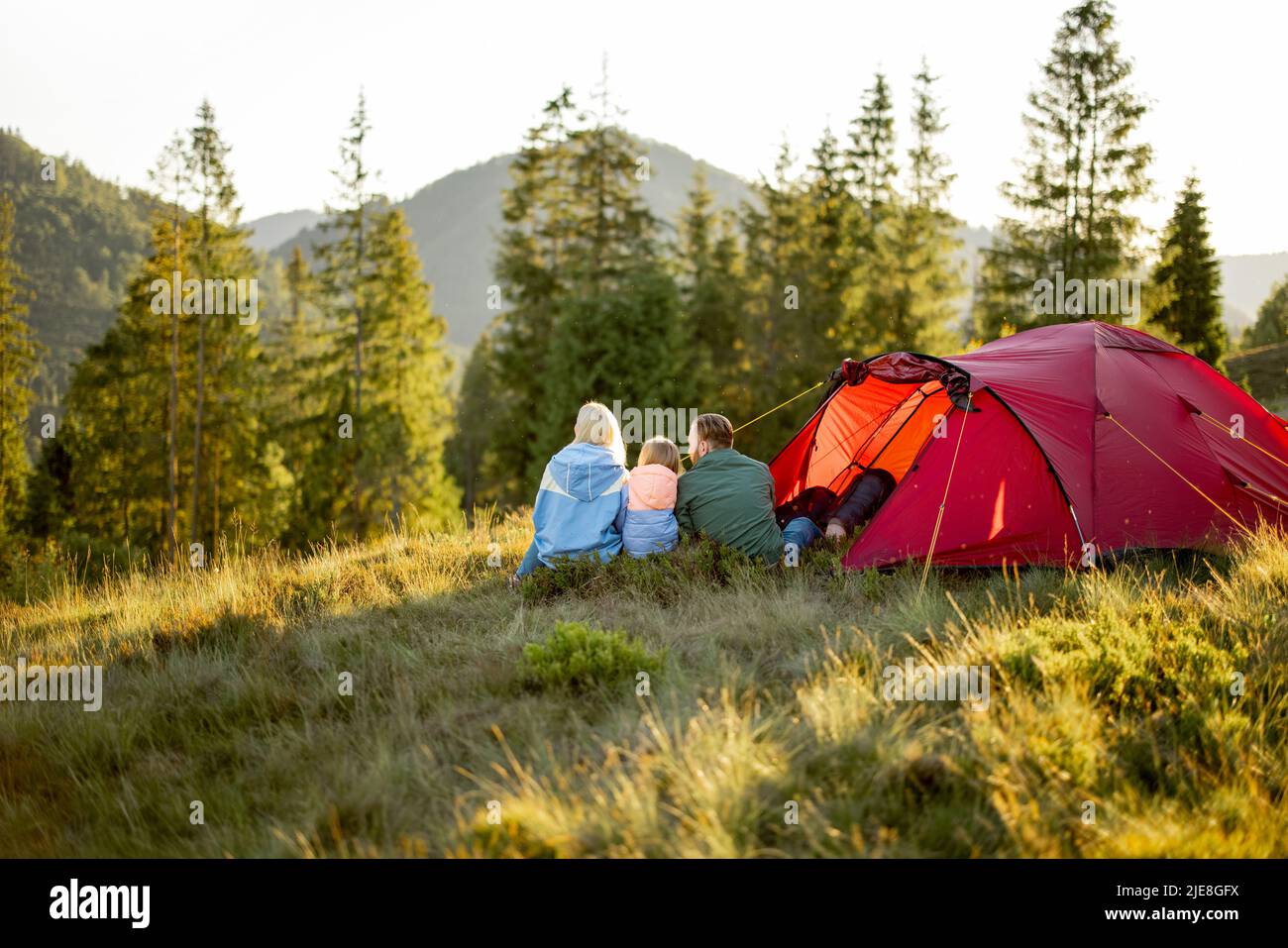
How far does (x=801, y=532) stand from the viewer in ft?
23.2

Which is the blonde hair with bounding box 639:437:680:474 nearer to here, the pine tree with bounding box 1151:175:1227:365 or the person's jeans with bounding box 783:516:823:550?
the person's jeans with bounding box 783:516:823:550

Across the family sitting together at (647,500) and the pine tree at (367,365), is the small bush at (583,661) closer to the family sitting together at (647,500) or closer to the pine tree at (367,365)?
the family sitting together at (647,500)

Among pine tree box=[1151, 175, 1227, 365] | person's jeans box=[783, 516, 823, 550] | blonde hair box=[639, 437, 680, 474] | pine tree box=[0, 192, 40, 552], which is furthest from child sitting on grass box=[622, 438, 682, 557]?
pine tree box=[1151, 175, 1227, 365]

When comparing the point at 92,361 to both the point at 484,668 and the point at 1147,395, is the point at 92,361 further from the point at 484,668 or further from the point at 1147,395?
the point at 1147,395

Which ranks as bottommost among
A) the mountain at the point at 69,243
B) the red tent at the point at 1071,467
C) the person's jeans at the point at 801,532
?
the person's jeans at the point at 801,532

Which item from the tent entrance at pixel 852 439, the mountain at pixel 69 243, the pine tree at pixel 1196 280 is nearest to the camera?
the tent entrance at pixel 852 439

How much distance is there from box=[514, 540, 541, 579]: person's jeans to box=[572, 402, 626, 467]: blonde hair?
1.01 metres

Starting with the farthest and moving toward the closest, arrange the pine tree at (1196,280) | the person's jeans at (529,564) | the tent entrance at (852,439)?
the pine tree at (1196,280) < the tent entrance at (852,439) < the person's jeans at (529,564)

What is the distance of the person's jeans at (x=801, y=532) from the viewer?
700cm

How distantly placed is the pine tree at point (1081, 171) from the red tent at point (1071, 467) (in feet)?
54.8

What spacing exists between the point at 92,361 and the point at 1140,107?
3203cm

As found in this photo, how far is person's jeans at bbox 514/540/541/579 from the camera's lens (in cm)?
680

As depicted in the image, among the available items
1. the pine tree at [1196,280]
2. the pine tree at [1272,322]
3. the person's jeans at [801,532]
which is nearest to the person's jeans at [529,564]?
the person's jeans at [801,532]

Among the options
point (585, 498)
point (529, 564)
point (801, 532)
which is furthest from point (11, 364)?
point (801, 532)
